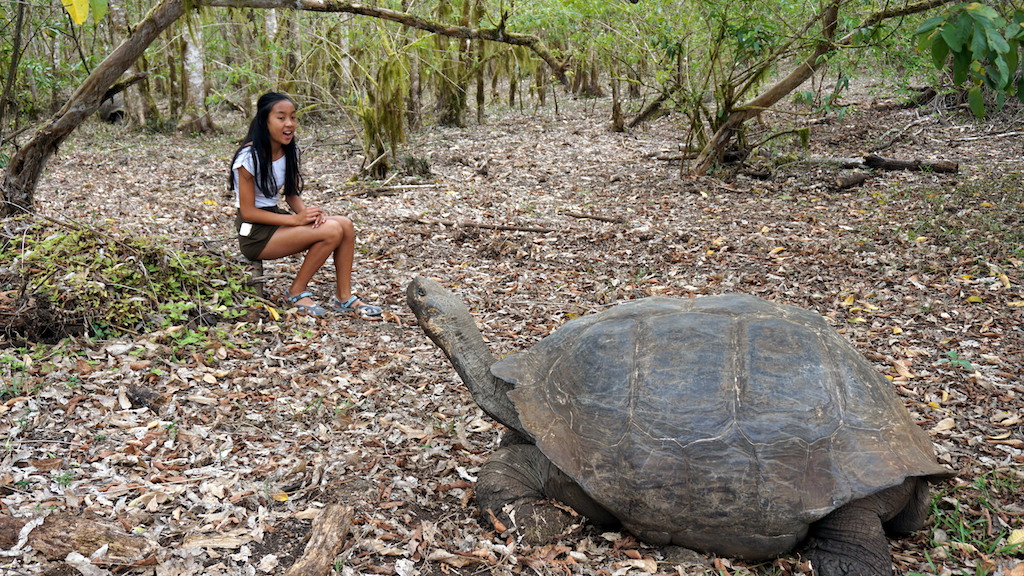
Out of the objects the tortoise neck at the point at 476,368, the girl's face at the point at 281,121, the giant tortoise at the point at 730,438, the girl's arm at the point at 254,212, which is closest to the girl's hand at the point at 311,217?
the girl's arm at the point at 254,212

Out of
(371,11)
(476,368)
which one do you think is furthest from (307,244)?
(476,368)

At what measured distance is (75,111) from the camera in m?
5.63

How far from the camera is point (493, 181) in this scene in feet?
35.7

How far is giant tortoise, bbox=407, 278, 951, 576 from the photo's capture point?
2.96 m

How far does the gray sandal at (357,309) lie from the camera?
19.3 feet

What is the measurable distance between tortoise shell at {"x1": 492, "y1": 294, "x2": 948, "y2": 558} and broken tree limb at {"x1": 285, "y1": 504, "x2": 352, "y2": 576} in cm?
101

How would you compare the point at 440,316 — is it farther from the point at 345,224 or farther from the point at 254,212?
the point at 254,212

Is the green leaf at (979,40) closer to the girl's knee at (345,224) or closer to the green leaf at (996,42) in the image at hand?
the green leaf at (996,42)

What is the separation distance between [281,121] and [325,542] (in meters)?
3.53

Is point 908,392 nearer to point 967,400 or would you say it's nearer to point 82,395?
point 967,400

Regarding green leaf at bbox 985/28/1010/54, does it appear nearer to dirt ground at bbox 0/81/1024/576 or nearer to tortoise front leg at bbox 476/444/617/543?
dirt ground at bbox 0/81/1024/576

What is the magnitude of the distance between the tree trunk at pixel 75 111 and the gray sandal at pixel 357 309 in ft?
8.63

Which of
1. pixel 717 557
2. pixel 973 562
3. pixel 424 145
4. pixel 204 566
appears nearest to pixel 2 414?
pixel 204 566

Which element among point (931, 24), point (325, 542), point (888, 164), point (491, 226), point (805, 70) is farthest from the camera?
point (888, 164)
